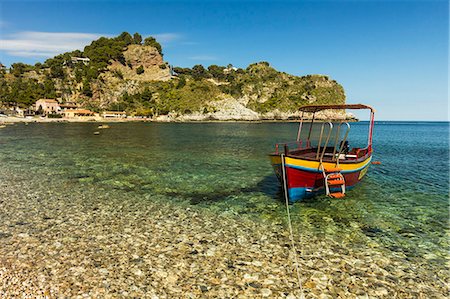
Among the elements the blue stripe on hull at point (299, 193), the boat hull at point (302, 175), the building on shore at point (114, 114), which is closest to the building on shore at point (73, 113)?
the building on shore at point (114, 114)

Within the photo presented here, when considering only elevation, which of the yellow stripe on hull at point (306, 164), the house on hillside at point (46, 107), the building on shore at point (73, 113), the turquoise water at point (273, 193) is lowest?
the turquoise water at point (273, 193)

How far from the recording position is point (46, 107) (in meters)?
159

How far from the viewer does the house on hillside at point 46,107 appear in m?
159

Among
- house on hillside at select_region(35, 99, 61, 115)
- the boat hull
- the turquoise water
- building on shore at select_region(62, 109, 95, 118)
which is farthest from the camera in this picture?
house on hillside at select_region(35, 99, 61, 115)

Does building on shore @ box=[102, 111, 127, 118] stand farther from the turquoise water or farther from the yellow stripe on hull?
the yellow stripe on hull

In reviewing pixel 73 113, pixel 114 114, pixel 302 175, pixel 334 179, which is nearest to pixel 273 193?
pixel 302 175

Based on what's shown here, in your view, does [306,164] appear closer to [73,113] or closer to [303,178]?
[303,178]

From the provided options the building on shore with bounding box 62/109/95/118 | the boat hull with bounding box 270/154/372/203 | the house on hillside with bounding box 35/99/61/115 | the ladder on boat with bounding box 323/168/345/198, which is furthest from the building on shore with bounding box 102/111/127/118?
the ladder on boat with bounding box 323/168/345/198

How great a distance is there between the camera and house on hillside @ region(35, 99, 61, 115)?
158625mm

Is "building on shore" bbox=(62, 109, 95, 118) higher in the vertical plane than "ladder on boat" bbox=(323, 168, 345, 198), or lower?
higher

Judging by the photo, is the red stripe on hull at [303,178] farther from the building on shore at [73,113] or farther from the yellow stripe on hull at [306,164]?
the building on shore at [73,113]

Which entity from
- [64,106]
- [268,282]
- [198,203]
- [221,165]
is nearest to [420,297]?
[268,282]

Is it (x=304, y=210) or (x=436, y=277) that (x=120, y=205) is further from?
(x=436, y=277)

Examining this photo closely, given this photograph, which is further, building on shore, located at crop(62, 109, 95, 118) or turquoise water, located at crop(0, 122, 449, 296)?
building on shore, located at crop(62, 109, 95, 118)
